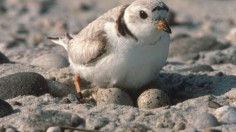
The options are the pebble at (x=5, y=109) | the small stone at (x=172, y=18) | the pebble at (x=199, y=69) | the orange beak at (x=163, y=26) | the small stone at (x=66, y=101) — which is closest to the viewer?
the pebble at (x=5, y=109)

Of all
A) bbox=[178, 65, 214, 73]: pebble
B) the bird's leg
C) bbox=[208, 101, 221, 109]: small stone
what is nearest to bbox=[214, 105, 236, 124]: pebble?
bbox=[208, 101, 221, 109]: small stone

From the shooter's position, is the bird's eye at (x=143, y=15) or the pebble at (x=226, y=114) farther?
the bird's eye at (x=143, y=15)

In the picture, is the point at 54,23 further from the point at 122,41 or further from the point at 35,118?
the point at 35,118

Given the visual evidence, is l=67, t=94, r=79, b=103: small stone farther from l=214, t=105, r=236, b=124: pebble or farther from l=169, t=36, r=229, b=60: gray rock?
l=169, t=36, r=229, b=60: gray rock

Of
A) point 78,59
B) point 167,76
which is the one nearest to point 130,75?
point 78,59

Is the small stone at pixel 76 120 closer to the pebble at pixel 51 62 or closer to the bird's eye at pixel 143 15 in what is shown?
the bird's eye at pixel 143 15

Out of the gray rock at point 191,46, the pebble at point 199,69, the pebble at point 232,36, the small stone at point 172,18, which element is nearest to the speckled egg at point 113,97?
the pebble at point 199,69

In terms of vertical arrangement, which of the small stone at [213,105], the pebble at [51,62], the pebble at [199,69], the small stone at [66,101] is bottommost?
the pebble at [199,69]

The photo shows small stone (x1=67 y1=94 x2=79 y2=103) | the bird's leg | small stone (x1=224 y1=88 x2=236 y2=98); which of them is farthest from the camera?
the bird's leg
